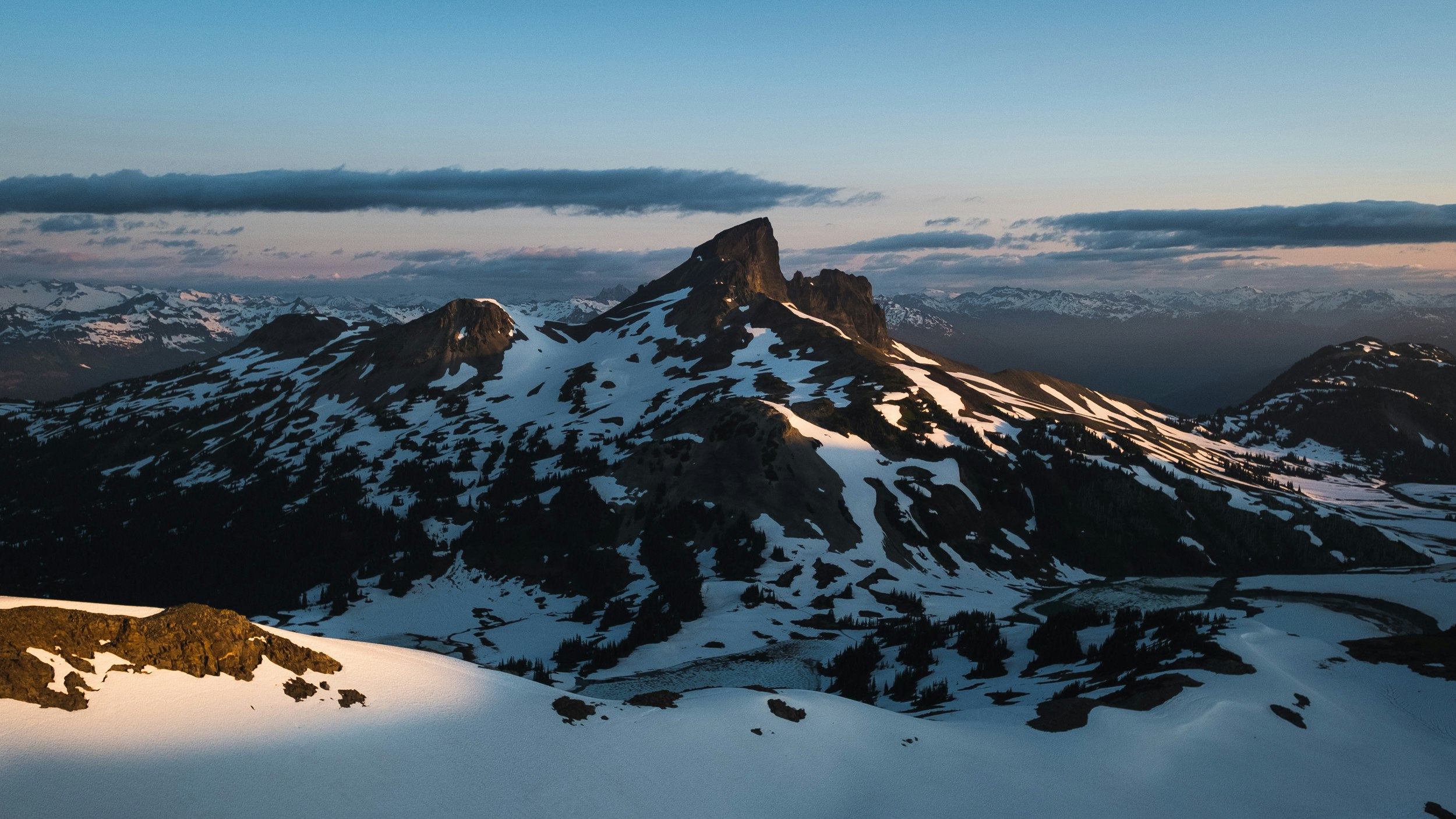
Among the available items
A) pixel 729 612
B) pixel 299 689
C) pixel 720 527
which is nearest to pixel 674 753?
pixel 299 689

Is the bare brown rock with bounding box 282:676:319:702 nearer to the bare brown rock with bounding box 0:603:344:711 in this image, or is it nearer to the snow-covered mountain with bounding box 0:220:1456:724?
the bare brown rock with bounding box 0:603:344:711

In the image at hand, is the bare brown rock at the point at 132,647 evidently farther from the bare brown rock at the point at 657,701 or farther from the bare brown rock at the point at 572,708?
the bare brown rock at the point at 657,701

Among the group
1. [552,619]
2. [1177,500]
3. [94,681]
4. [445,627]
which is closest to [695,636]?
[552,619]

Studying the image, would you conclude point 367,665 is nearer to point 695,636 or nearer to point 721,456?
point 695,636

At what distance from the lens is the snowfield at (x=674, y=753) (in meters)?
19.2

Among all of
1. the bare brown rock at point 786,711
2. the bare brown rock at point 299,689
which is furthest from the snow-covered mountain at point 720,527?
the bare brown rock at point 299,689

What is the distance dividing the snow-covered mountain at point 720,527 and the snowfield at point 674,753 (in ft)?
20.2

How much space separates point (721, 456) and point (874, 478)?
22.4m

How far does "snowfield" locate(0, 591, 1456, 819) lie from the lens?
1919 centimetres

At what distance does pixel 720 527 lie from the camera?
Answer: 10144 cm

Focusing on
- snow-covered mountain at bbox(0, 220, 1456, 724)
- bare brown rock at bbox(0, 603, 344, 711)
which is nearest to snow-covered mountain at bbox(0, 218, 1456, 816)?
bare brown rock at bbox(0, 603, 344, 711)

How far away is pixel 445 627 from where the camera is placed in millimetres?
77938

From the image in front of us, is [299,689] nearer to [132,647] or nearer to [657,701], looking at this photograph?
[132,647]

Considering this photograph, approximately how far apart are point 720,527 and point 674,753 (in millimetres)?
75249
